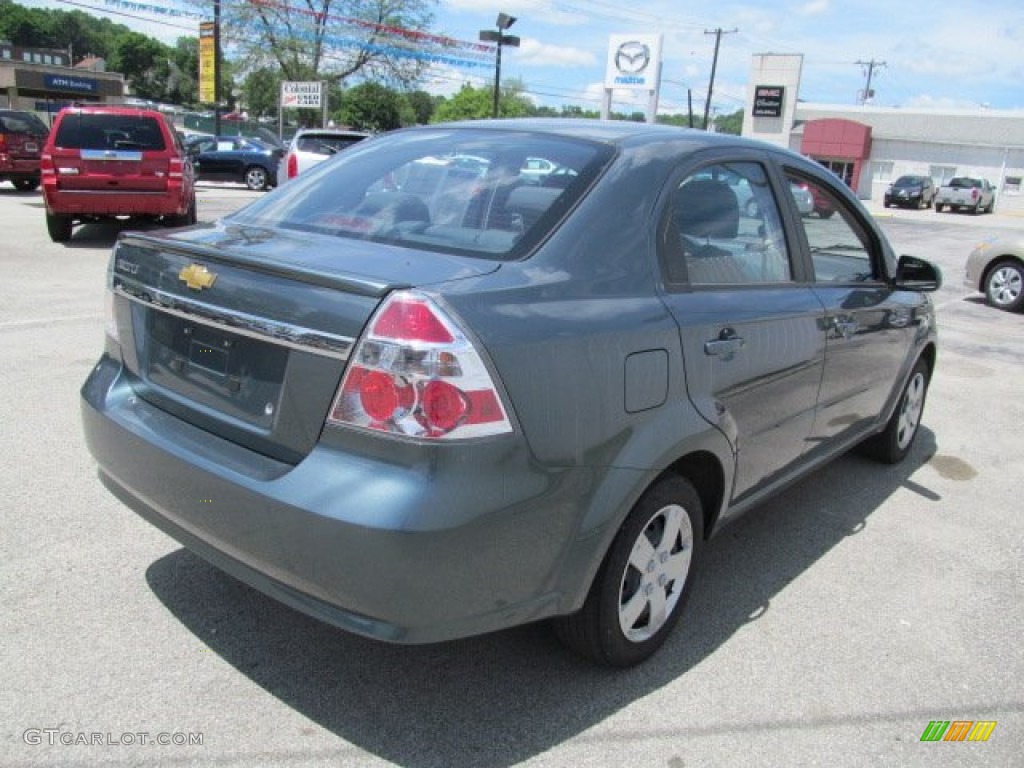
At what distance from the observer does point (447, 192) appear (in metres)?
2.98

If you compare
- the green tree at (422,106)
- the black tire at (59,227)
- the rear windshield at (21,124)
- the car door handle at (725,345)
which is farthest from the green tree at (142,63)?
the car door handle at (725,345)

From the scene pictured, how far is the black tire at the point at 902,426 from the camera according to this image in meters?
4.86

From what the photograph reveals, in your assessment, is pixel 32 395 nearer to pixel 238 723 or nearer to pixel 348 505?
pixel 238 723

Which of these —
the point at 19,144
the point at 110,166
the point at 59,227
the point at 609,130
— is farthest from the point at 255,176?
the point at 609,130

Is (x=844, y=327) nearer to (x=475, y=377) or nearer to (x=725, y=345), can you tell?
(x=725, y=345)

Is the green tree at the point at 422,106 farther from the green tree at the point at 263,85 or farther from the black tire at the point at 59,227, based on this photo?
the black tire at the point at 59,227

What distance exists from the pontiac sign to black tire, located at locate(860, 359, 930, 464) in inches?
2277

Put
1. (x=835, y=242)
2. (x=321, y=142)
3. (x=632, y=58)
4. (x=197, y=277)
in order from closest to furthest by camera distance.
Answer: (x=197, y=277)
(x=835, y=242)
(x=321, y=142)
(x=632, y=58)

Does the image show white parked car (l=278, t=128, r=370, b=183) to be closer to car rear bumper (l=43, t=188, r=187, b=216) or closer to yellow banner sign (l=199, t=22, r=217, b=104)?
car rear bumper (l=43, t=188, r=187, b=216)

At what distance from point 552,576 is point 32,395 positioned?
4080mm

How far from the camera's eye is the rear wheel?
25.0 meters

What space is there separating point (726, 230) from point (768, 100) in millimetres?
60231

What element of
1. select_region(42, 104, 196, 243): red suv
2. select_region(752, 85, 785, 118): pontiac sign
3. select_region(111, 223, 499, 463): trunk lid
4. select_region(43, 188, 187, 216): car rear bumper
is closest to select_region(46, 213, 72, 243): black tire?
select_region(42, 104, 196, 243): red suv

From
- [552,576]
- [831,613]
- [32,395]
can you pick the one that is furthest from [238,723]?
[32,395]
